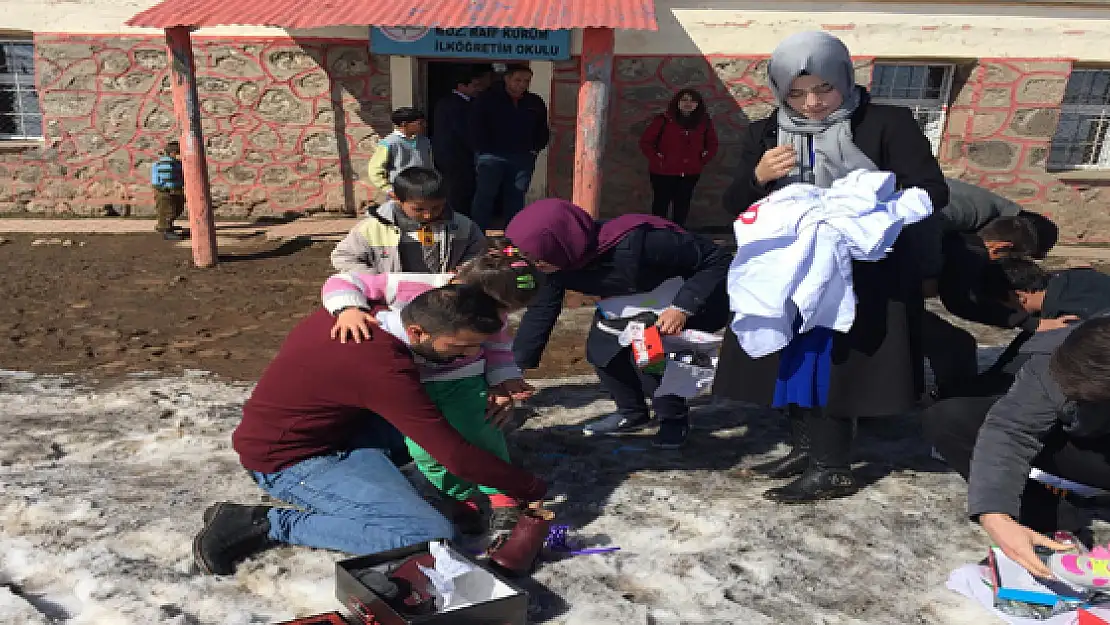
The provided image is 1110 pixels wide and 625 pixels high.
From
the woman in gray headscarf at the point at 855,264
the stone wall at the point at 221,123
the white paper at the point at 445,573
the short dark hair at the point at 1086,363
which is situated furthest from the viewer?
the stone wall at the point at 221,123

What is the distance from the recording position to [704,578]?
105 inches

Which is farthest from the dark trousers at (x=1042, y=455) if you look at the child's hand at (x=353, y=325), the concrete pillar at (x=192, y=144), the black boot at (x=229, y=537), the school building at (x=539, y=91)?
the concrete pillar at (x=192, y=144)

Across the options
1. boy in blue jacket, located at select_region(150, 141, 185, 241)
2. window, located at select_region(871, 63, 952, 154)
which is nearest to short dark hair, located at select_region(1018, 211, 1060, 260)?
window, located at select_region(871, 63, 952, 154)

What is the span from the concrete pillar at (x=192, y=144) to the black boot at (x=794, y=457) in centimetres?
533

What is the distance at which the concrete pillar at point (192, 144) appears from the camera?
6461mm

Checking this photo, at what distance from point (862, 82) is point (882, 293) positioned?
233 inches

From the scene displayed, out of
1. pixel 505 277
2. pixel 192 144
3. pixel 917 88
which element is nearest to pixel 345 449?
pixel 505 277

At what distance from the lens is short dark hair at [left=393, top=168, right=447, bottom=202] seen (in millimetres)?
3330

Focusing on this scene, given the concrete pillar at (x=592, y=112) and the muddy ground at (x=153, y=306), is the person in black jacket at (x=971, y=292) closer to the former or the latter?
the muddy ground at (x=153, y=306)

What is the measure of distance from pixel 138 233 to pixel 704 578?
731 centimetres

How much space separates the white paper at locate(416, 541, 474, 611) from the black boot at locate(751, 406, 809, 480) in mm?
1494

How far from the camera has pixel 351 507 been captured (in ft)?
8.57

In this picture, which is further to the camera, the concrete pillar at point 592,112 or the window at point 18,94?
the window at point 18,94

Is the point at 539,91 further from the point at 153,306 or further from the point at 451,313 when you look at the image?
the point at 451,313
